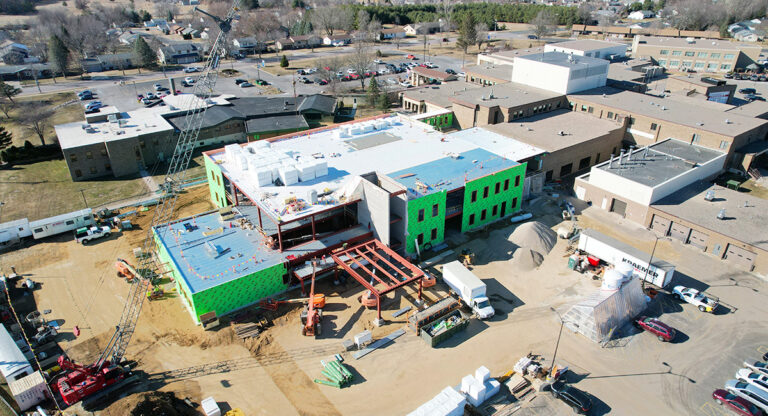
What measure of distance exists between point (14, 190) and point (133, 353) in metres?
37.8

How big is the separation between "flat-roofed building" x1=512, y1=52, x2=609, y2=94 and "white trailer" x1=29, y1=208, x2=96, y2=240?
6120cm

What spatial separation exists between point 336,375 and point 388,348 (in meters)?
4.49

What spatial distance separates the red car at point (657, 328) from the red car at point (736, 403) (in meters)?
4.78

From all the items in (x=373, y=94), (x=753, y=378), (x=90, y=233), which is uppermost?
(x=373, y=94)

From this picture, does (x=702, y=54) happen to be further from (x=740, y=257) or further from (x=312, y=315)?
(x=312, y=315)

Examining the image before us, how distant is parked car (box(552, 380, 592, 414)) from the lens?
27.9 meters

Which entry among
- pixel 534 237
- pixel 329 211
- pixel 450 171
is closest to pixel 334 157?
pixel 329 211

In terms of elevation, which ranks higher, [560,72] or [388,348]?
[560,72]

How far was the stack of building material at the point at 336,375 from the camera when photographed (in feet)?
97.6

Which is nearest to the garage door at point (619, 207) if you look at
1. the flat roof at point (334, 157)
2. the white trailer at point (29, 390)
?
the flat roof at point (334, 157)

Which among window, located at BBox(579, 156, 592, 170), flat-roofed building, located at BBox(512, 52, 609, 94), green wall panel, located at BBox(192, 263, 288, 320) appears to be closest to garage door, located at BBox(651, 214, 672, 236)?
window, located at BBox(579, 156, 592, 170)

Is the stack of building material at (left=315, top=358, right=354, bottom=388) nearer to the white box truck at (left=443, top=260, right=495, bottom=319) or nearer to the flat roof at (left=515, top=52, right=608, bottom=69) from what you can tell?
the white box truck at (left=443, top=260, right=495, bottom=319)

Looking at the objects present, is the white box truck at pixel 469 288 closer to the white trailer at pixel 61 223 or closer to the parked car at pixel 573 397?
the parked car at pixel 573 397

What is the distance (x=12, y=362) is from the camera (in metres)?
29.7
